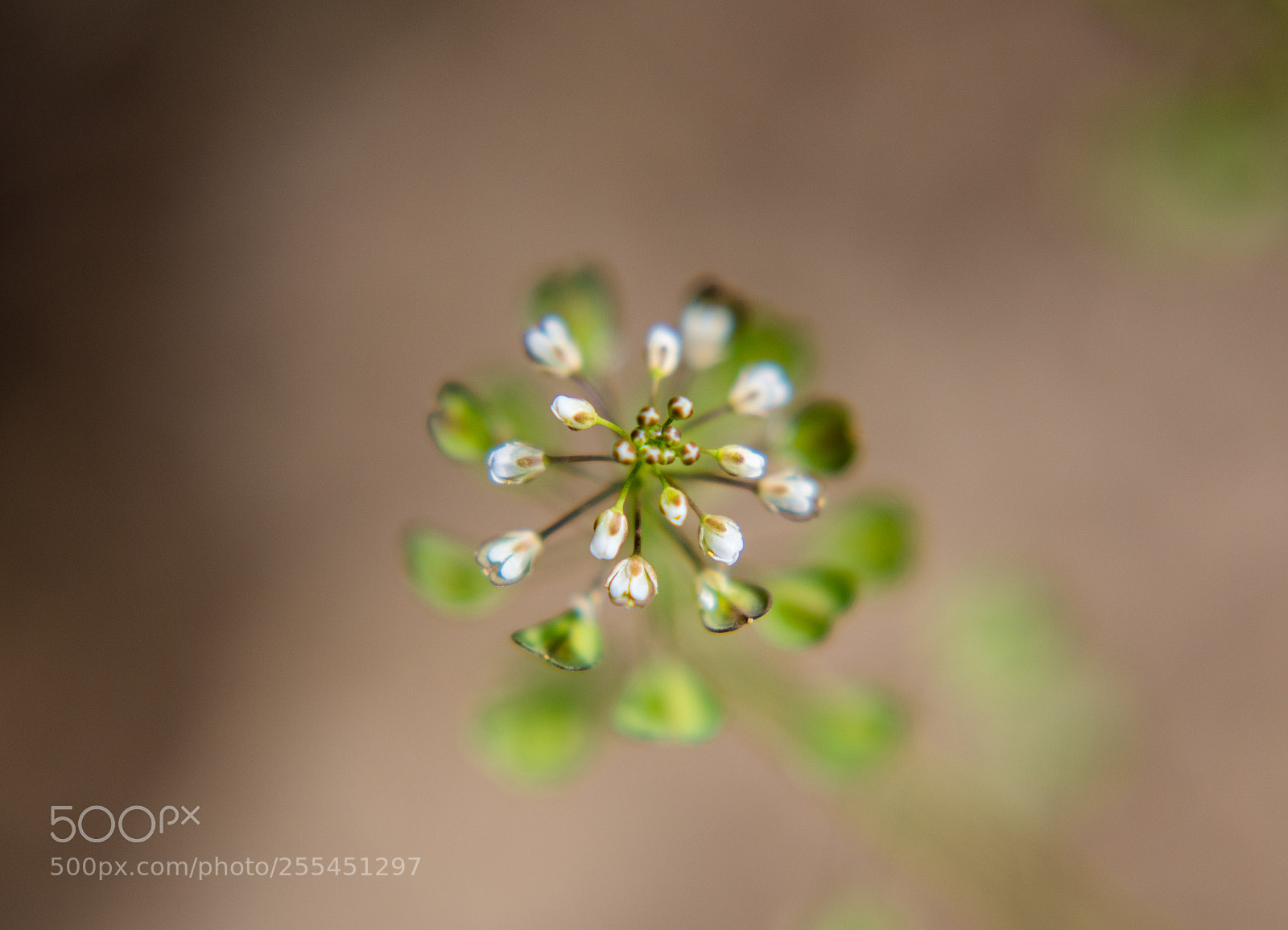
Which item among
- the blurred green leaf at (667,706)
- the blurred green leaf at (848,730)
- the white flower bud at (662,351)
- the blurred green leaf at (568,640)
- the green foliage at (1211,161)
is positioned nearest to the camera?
the blurred green leaf at (568,640)

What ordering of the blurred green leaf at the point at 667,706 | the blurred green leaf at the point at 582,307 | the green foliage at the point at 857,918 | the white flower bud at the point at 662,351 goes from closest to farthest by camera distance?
1. the white flower bud at the point at 662,351
2. the blurred green leaf at the point at 667,706
3. the blurred green leaf at the point at 582,307
4. the green foliage at the point at 857,918

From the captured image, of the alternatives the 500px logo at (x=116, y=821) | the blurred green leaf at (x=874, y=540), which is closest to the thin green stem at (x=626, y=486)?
the blurred green leaf at (x=874, y=540)

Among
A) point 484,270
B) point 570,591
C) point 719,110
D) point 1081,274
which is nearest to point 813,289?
point 719,110

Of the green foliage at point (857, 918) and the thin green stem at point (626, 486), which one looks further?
the green foliage at point (857, 918)

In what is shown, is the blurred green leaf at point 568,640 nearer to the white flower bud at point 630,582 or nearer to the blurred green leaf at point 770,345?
the white flower bud at point 630,582

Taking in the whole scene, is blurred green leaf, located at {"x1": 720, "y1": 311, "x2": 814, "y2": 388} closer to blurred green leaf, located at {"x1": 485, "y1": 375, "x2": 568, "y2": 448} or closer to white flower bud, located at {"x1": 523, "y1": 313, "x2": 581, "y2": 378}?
white flower bud, located at {"x1": 523, "y1": 313, "x2": 581, "y2": 378}

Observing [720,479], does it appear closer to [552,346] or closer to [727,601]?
[727,601]

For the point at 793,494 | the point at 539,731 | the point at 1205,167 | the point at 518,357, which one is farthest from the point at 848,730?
the point at 1205,167

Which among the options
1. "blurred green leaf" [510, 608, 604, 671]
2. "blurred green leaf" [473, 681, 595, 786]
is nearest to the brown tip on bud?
"blurred green leaf" [510, 608, 604, 671]
